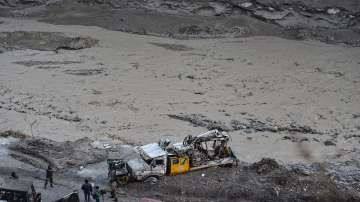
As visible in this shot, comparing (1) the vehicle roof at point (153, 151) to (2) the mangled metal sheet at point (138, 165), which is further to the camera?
(1) the vehicle roof at point (153, 151)

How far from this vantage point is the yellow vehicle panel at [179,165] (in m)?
20.7


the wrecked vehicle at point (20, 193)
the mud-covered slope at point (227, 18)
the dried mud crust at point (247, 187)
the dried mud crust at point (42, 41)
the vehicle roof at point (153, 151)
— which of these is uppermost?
the mud-covered slope at point (227, 18)

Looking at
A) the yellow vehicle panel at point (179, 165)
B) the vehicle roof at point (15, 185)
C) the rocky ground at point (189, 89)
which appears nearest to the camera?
the vehicle roof at point (15, 185)

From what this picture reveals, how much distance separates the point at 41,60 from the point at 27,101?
676cm

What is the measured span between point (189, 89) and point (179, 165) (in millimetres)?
10998

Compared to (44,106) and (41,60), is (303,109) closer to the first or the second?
(44,106)

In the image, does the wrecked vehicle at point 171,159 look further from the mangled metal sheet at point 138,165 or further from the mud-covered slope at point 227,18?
the mud-covered slope at point 227,18

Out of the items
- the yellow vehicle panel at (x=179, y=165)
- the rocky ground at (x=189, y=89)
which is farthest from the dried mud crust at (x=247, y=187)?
the yellow vehicle panel at (x=179, y=165)

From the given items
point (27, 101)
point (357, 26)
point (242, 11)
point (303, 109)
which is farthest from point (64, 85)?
point (357, 26)

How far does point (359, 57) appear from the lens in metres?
36.7

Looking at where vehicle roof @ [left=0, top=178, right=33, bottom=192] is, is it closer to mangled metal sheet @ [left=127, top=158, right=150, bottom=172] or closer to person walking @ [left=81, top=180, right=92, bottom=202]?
person walking @ [left=81, top=180, right=92, bottom=202]

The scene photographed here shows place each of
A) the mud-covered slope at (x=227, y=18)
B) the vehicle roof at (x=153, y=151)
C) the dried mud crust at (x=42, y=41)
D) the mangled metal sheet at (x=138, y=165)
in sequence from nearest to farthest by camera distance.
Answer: the mangled metal sheet at (x=138, y=165) → the vehicle roof at (x=153, y=151) → the dried mud crust at (x=42, y=41) → the mud-covered slope at (x=227, y=18)

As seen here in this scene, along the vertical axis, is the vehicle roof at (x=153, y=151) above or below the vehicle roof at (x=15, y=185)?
above

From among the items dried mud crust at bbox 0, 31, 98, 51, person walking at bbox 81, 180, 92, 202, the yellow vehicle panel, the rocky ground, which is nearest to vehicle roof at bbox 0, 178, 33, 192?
the rocky ground
